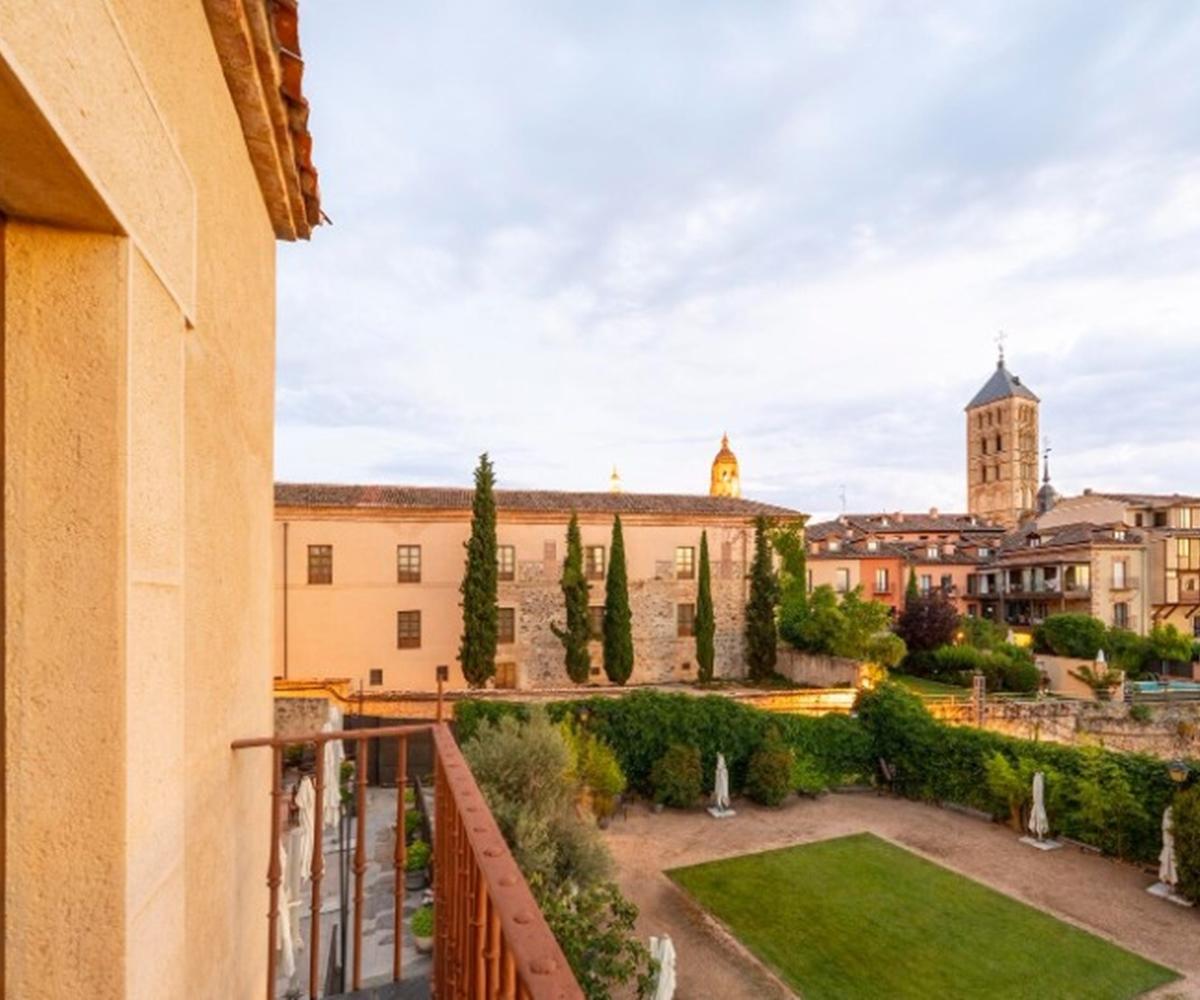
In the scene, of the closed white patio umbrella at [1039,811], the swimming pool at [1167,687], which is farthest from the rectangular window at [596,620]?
the swimming pool at [1167,687]

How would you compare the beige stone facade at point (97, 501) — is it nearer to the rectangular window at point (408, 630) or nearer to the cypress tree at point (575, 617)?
the cypress tree at point (575, 617)

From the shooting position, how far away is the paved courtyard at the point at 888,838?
29.2 ft

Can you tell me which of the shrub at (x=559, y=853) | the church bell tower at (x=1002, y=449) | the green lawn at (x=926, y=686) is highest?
the church bell tower at (x=1002, y=449)

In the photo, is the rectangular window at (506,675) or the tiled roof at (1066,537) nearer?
the rectangular window at (506,675)

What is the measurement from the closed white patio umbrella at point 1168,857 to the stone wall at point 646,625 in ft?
53.0

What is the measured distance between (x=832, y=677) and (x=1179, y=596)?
23388 mm

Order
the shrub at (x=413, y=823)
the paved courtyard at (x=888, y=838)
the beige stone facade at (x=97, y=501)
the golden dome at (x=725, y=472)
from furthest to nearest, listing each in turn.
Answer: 1. the golden dome at (x=725, y=472)
2. the shrub at (x=413, y=823)
3. the paved courtyard at (x=888, y=838)
4. the beige stone facade at (x=97, y=501)

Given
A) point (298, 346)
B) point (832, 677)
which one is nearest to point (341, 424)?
point (298, 346)

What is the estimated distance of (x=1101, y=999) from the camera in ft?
27.3

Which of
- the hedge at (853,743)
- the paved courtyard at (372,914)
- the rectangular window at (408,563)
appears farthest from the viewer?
the rectangular window at (408,563)

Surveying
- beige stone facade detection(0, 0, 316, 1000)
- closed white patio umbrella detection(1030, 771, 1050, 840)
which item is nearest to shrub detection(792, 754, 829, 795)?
closed white patio umbrella detection(1030, 771, 1050, 840)

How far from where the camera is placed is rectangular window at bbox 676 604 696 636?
2683cm

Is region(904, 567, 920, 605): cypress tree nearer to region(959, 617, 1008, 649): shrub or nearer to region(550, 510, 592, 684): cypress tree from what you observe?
region(959, 617, 1008, 649): shrub

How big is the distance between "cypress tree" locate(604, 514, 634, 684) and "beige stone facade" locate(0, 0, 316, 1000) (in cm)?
2260
